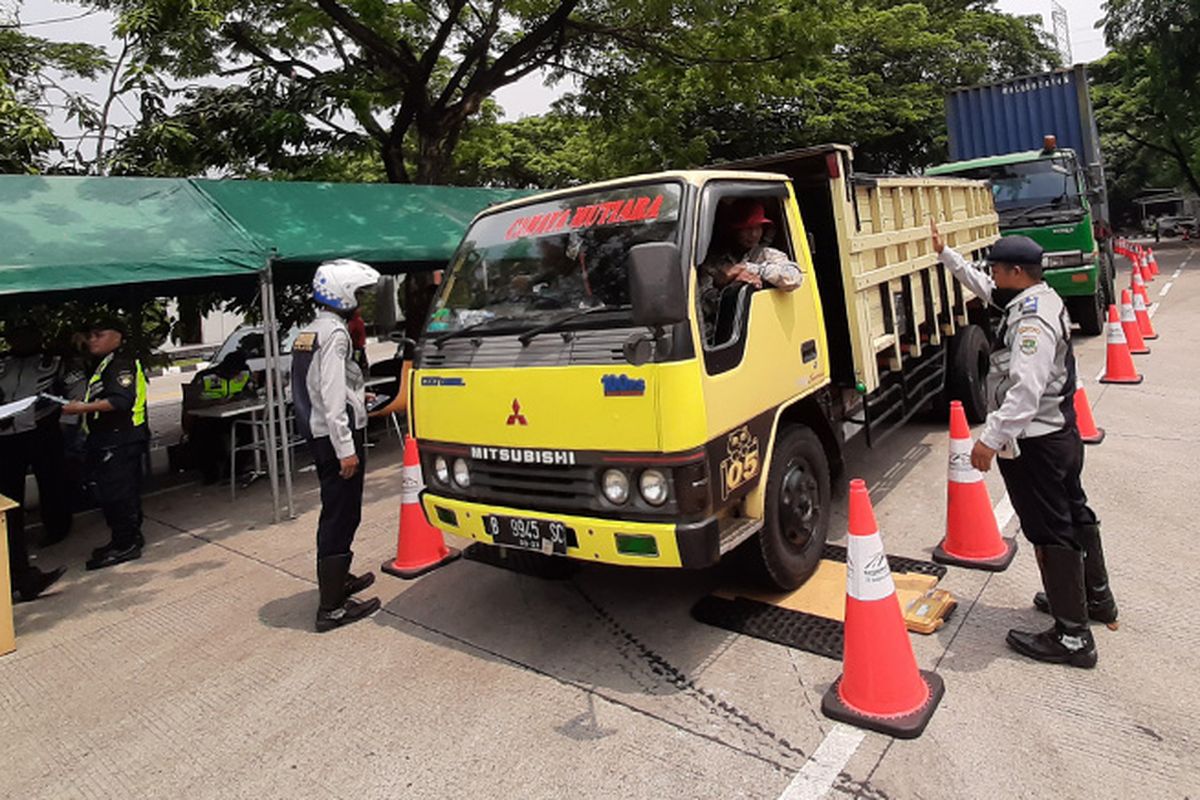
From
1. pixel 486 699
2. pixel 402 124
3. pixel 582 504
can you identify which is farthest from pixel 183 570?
pixel 402 124

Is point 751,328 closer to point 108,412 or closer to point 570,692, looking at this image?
point 570,692

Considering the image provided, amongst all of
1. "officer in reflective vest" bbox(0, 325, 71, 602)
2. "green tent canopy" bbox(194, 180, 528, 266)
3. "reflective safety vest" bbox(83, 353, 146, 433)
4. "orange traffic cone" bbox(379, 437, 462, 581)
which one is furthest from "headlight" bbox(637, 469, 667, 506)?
"officer in reflective vest" bbox(0, 325, 71, 602)

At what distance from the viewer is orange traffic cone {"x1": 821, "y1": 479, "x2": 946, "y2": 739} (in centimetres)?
295

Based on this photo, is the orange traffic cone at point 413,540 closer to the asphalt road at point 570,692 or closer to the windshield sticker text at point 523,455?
the asphalt road at point 570,692

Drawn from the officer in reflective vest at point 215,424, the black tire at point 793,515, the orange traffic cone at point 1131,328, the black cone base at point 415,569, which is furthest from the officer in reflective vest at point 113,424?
the orange traffic cone at point 1131,328

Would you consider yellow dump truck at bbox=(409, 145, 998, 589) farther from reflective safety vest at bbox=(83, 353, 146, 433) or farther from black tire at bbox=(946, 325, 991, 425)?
reflective safety vest at bbox=(83, 353, 146, 433)

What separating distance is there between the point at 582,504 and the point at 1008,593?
2324 mm

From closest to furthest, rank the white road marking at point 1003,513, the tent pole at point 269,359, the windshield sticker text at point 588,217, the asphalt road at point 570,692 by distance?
the asphalt road at point 570,692 → the windshield sticker text at point 588,217 → the white road marking at point 1003,513 → the tent pole at point 269,359

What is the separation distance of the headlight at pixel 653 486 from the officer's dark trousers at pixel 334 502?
186 cm

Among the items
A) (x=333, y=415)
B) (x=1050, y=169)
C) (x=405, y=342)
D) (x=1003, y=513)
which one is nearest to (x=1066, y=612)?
(x=1003, y=513)

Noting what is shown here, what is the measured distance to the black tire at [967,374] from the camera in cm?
681

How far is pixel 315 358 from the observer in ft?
13.6

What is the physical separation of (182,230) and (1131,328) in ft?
35.1

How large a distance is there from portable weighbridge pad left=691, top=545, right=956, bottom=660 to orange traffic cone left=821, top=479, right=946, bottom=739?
0.49 meters
